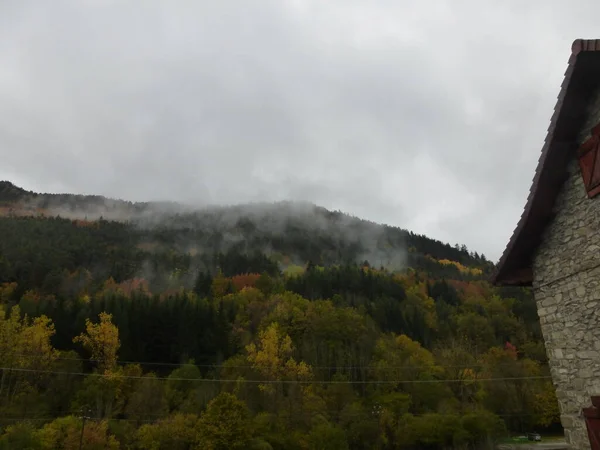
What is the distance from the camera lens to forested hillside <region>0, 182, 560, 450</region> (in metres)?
46.4

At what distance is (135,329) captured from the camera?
71.2 meters

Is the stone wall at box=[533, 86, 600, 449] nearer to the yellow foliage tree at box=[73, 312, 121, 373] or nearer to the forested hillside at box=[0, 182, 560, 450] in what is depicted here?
the forested hillside at box=[0, 182, 560, 450]

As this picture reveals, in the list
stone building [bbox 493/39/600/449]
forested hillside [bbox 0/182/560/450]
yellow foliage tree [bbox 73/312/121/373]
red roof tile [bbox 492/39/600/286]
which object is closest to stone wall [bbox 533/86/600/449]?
stone building [bbox 493/39/600/449]

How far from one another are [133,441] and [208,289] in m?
69.1

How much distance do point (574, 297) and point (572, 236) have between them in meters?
1.28

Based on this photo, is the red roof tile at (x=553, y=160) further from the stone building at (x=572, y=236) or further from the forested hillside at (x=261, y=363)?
the forested hillside at (x=261, y=363)

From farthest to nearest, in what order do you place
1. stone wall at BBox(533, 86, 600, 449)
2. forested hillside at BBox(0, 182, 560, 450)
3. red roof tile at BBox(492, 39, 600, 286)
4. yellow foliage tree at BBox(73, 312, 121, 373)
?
1. yellow foliage tree at BBox(73, 312, 121, 373)
2. forested hillside at BBox(0, 182, 560, 450)
3. stone wall at BBox(533, 86, 600, 449)
4. red roof tile at BBox(492, 39, 600, 286)

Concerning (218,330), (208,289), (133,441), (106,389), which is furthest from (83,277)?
(133,441)

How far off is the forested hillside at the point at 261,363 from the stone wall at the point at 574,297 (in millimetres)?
26716

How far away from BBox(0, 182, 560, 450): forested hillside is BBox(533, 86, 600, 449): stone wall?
26.7m

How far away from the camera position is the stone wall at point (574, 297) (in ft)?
28.9

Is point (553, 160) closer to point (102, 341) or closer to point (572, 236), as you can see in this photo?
point (572, 236)

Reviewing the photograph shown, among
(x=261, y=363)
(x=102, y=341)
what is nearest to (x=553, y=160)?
(x=261, y=363)

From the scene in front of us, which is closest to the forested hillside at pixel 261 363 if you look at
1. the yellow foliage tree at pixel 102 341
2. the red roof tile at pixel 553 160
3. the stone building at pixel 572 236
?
the yellow foliage tree at pixel 102 341
